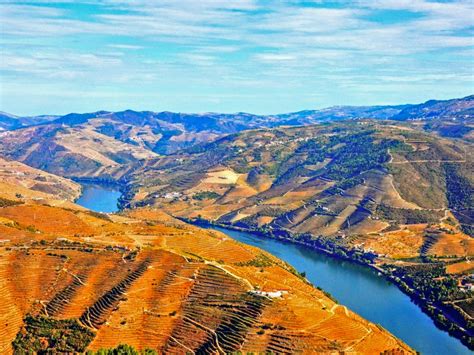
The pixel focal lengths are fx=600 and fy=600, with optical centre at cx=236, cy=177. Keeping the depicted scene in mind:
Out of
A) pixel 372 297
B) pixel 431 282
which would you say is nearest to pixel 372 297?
pixel 372 297

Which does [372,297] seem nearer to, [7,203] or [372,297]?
[372,297]

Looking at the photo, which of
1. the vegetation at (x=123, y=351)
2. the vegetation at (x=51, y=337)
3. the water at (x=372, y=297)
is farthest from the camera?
the water at (x=372, y=297)

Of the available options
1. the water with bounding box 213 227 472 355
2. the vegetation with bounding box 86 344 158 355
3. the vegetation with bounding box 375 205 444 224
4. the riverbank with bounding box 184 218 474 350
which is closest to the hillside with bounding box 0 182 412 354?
the vegetation with bounding box 86 344 158 355

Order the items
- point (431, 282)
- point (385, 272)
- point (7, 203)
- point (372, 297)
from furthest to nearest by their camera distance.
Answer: point (385, 272) < point (7, 203) < point (431, 282) < point (372, 297)

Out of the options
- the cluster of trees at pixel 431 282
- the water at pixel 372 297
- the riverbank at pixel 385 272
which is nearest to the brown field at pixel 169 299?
the water at pixel 372 297

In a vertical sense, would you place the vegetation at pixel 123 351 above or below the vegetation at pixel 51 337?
above

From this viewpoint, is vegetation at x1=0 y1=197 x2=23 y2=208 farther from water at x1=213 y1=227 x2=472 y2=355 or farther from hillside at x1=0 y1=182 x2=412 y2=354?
water at x1=213 y1=227 x2=472 y2=355

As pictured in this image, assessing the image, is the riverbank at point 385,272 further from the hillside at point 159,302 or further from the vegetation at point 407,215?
the hillside at point 159,302
